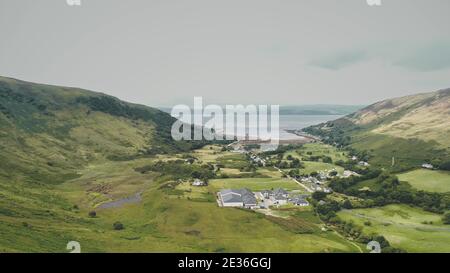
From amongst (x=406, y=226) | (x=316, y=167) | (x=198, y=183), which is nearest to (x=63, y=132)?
(x=198, y=183)

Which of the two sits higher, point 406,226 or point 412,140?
point 412,140

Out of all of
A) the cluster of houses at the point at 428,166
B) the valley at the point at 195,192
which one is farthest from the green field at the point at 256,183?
the cluster of houses at the point at 428,166

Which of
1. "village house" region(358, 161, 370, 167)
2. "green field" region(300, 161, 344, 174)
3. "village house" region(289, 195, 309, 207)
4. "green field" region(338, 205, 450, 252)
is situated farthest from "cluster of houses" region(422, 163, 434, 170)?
"village house" region(289, 195, 309, 207)

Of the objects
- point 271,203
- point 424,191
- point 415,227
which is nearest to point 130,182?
point 271,203

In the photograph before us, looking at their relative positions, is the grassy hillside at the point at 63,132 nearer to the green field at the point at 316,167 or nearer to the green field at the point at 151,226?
the green field at the point at 151,226

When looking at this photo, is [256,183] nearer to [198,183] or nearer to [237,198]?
[198,183]
